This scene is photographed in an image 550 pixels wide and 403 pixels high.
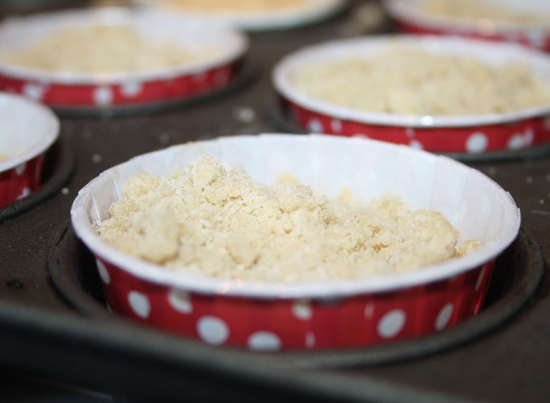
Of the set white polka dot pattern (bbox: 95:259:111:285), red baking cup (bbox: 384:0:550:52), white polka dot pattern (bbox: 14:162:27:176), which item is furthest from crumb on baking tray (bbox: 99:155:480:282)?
red baking cup (bbox: 384:0:550:52)

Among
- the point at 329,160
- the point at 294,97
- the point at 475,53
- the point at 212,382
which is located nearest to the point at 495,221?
the point at 329,160

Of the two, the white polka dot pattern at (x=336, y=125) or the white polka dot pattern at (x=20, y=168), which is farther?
the white polka dot pattern at (x=336, y=125)

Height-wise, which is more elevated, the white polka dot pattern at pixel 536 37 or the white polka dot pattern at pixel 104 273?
the white polka dot pattern at pixel 104 273

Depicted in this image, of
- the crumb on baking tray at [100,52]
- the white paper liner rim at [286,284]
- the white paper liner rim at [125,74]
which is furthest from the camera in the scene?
the crumb on baking tray at [100,52]

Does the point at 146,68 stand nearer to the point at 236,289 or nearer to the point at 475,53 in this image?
the point at 475,53

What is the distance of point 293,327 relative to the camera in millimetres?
652

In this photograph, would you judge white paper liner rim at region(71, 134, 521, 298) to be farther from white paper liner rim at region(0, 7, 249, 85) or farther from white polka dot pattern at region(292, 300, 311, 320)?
white paper liner rim at region(0, 7, 249, 85)

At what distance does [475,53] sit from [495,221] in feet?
3.29

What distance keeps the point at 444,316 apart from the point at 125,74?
102 centimetres

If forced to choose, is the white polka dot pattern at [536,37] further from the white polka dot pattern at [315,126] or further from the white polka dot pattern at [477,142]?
the white polka dot pattern at [315,126]

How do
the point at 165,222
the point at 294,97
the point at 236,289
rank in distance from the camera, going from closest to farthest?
1. the point at 236,289
2. the point at 165,222
3. the point at 294,97

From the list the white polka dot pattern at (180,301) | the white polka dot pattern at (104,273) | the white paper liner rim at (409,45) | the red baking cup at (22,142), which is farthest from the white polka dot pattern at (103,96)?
the white polka dot pattern at (180,301)

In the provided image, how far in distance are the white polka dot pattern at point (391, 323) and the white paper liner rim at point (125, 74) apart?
994 millimetres

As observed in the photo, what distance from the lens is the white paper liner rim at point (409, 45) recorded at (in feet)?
3.85
